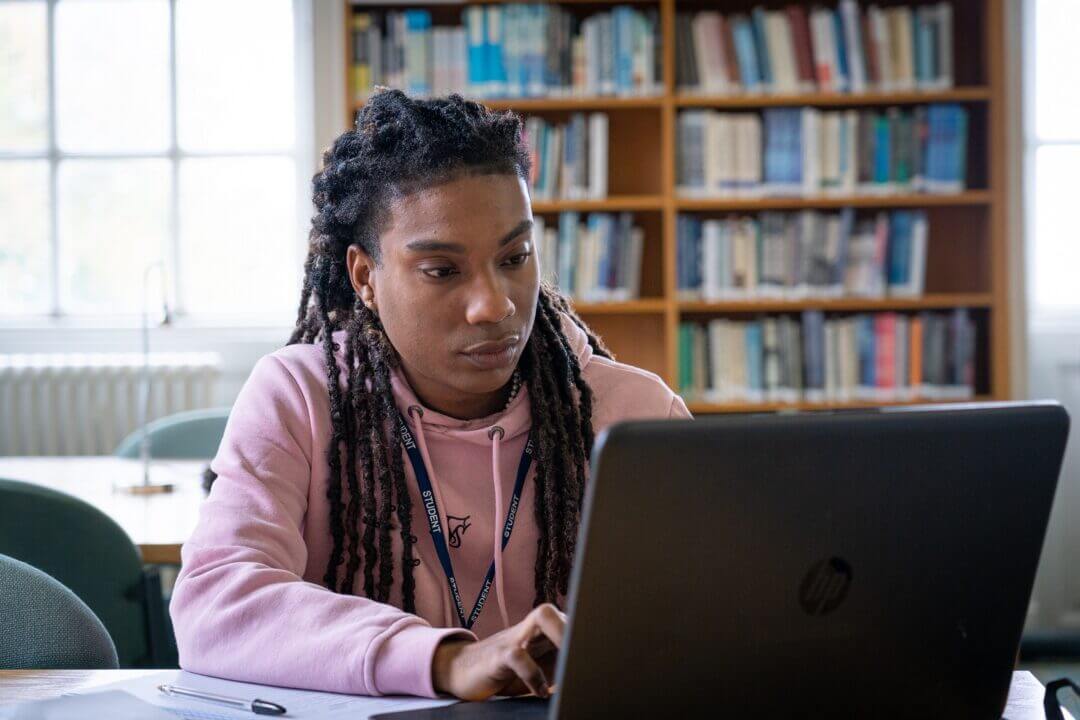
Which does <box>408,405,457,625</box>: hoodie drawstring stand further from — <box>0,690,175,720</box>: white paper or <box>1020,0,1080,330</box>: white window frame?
<box>1020,0,1080,330</box>: white window frame

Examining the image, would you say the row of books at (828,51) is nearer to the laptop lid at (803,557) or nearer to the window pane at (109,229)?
the window pane at (109,229)

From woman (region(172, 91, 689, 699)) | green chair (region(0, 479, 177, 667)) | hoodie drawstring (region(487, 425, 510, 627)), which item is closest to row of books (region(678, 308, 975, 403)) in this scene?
green chair (region(0, 479, 177, 667))

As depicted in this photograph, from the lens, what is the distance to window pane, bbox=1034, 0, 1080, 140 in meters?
3.86

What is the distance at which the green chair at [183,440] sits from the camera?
2.99 metres

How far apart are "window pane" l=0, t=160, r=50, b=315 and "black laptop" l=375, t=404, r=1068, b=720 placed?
3764 mm

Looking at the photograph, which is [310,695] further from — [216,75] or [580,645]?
[216,75]

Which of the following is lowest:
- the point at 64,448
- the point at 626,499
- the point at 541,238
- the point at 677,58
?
the point at 64,448

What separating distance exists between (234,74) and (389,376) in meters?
2.97

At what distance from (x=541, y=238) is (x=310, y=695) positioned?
2.74 m

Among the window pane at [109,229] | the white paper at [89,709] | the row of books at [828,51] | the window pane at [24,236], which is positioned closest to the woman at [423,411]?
the white paper at [89,709]

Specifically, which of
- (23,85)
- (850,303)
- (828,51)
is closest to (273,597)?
(850,303)

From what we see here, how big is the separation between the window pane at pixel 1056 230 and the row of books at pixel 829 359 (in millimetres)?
457

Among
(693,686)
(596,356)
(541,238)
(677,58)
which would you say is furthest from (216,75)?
(693,686)

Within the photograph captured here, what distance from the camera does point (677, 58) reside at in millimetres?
3596
